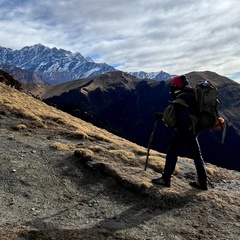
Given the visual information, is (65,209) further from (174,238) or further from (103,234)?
(174,238)

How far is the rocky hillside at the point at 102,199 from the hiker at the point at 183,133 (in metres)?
0.62

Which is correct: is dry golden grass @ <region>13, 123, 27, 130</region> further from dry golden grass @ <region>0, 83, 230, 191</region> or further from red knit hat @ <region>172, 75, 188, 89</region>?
red knit hat @ <region>172, 75, 188, 89</region>

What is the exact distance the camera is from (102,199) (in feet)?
34.2

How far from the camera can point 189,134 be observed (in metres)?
10.7

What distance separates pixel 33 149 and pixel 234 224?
9347 millimetres

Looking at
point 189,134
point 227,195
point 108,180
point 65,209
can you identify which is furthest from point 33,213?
point 227,195

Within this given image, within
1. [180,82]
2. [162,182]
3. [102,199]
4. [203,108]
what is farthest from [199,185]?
[180,82]

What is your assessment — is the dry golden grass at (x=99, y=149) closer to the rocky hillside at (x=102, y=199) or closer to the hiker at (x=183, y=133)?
the rocky hillside at (x=102, y=199)

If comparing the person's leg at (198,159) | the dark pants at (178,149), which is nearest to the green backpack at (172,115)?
the dark pants at (178,149)

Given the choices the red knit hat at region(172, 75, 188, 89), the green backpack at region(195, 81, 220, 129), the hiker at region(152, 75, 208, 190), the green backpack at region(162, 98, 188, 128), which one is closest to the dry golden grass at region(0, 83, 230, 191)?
the hiker at region(152, 75, 208, 190)

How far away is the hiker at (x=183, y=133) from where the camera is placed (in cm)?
1040

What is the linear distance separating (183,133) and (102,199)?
326cm

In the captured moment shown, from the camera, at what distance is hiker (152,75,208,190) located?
409 inches

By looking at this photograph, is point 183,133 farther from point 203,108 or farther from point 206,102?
point 206,102
